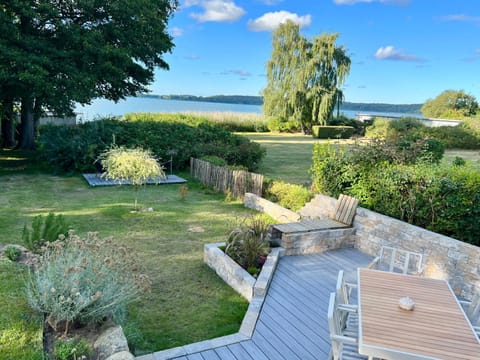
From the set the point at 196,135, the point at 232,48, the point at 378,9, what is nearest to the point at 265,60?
the point at 232,48

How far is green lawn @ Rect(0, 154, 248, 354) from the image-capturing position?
3.85m

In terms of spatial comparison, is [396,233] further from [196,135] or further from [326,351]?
[196,135]

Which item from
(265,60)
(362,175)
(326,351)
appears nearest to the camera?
(326,351)

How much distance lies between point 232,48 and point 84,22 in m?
A: 18.8

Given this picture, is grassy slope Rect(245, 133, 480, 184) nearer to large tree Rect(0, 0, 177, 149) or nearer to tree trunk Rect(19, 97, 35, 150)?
large tree Rect(0, 0, 177, 149)

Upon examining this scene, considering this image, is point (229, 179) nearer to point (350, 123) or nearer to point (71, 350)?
point (71, 350)

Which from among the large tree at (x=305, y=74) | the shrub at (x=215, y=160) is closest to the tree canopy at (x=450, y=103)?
the large tree at (x=305, y=74)

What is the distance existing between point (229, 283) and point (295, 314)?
118cm

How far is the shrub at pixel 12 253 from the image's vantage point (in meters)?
4.64

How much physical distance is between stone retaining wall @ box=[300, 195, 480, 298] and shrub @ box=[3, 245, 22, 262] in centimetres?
538

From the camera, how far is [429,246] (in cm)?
515

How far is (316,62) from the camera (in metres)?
28.6

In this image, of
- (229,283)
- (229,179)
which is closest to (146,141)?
(229,179)

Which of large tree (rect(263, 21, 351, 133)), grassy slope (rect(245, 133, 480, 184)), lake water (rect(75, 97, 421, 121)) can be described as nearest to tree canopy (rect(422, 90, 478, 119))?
lake water (rect(75, 97, 421, 121))
